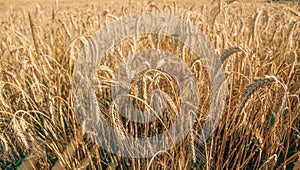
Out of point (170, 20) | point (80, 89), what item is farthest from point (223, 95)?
point (170, 20)

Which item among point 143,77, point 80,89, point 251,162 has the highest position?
point 143,77

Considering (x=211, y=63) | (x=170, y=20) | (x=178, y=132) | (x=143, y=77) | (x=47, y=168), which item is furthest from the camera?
(x=170, y=20)

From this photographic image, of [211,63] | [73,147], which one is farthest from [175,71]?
[73,147]

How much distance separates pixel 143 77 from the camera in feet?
2.22

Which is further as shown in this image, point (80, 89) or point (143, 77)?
point (80, 89)

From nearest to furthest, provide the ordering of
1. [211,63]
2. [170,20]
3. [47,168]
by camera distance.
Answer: [47,168]
[211,63]
[170,20]

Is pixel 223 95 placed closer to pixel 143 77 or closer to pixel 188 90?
pixel 188 90

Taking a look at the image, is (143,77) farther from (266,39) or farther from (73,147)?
(266,39)

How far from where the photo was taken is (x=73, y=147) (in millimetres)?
937

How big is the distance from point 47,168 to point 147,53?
770 millimetres

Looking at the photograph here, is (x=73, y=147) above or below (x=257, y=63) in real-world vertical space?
below

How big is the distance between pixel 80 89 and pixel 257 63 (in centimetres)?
79

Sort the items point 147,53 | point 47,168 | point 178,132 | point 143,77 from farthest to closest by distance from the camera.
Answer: point 147,53
point 47,168
point 178,132
point 143,77

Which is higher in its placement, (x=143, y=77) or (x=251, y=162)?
(x=143, y=77)
